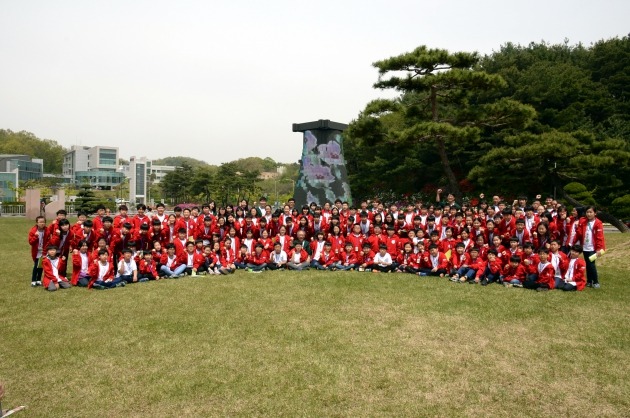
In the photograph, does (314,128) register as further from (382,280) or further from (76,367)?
(76,367)

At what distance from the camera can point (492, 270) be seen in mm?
8422

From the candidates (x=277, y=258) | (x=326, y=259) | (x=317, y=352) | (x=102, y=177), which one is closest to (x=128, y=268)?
(x=277, y=258)

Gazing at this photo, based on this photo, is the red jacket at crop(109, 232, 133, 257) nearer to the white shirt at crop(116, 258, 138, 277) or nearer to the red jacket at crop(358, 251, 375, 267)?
the white shirt at crop(116, 258, 138, 277)

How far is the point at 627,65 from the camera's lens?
27.3 metres

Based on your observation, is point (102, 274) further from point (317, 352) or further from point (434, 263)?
point (434, 263)

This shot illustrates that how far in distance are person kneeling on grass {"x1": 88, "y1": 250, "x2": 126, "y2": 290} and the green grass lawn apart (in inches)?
19.3

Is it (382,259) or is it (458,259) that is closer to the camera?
(458,259)

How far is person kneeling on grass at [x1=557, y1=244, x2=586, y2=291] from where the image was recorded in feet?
24.8

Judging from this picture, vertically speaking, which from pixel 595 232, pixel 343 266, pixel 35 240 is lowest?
pixel 343 266

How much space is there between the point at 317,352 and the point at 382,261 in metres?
5.33

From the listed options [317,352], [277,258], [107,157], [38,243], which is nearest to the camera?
[317,352]

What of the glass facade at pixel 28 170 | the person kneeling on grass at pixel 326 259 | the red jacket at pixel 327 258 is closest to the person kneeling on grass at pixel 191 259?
the person kneeling on grass at pixel 326 259

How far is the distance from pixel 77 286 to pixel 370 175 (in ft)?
85.2

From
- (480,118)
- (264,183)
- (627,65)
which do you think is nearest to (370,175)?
(480,118)
